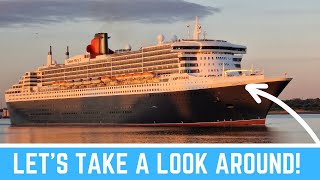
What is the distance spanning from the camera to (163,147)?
1553cm

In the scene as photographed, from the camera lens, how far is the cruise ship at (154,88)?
61438 millimetres

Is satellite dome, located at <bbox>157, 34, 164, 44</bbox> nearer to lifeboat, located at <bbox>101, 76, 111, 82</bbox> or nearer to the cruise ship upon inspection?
the cruise ship

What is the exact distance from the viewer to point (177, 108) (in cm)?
6412

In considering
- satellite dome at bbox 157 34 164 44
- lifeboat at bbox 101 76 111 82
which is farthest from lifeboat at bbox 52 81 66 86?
satellite dome at bbox 157 34 164 44

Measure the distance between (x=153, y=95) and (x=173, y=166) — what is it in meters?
51.0

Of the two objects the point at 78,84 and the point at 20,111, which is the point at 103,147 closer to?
the point at 78,84

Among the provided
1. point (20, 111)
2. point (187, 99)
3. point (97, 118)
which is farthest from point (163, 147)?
point (20, 111)

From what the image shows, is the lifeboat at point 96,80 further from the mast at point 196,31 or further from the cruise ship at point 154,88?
the mast at point 196,31

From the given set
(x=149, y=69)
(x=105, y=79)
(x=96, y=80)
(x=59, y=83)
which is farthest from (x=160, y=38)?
(x=59, y=83)

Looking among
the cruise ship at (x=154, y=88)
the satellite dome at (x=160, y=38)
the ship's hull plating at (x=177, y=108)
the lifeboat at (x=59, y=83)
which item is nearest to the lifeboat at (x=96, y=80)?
the cruise ship at (x=154, y=88)

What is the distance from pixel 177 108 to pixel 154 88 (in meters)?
3.97

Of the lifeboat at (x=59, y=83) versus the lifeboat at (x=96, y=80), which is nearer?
the lifeboat at (x=96, y=80)

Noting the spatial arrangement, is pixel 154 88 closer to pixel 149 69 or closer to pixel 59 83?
pixel 149 69

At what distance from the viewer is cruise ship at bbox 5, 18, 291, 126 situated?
202 ft
